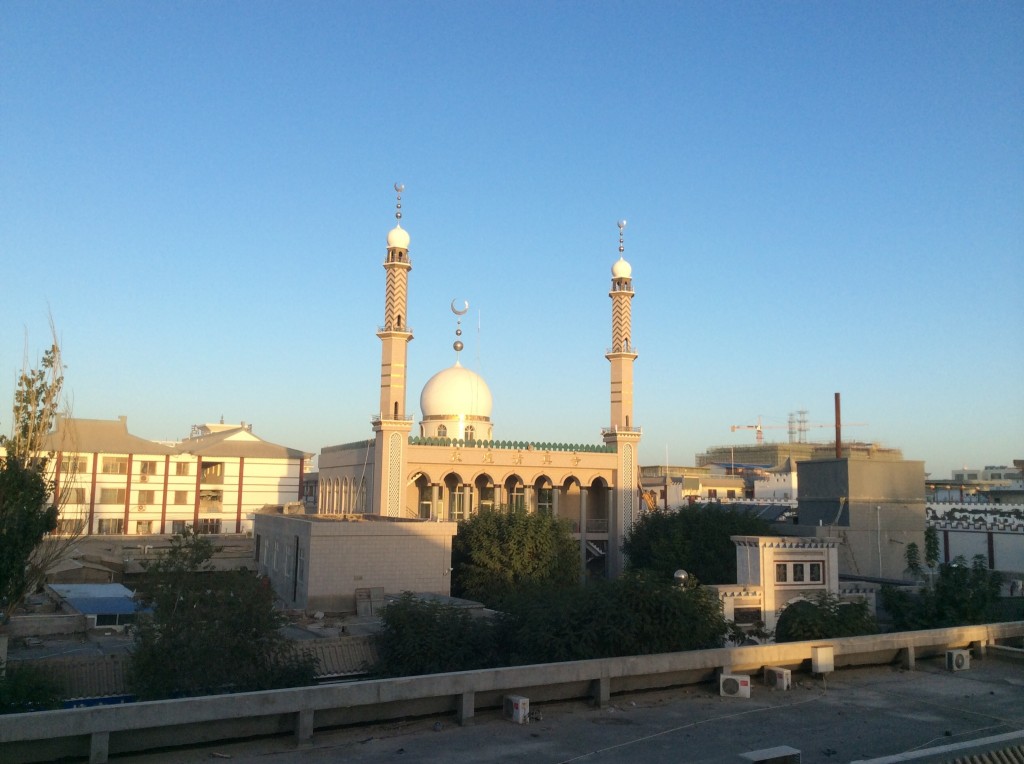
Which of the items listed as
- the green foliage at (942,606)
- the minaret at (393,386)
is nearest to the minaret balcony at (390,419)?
the minaret at (393,386)

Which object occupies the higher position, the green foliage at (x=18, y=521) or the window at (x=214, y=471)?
the window at (x=214, y=471)

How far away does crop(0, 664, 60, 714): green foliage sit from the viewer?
425 inches

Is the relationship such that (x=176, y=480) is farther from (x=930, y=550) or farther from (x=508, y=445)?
(x=930, y=550)

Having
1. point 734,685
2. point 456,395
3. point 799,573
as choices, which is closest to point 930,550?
point 799,573

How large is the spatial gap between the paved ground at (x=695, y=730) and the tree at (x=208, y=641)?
4.53 metres

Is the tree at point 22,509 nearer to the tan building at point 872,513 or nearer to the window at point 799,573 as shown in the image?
the window at point 799,573

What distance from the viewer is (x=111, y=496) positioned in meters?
55.7

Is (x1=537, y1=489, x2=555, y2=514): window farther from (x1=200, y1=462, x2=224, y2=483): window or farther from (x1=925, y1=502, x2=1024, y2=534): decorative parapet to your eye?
(x1=200, y1=462, x2=224, y2=483): window

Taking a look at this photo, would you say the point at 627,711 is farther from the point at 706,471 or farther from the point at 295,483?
the point at 706,471

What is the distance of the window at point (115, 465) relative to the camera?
183ft

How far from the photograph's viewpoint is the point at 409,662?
15992 millimetres

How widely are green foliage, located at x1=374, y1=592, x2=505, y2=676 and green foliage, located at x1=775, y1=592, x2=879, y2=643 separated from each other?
5174mm

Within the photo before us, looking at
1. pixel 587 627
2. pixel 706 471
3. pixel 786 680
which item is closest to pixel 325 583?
pixel 587 627

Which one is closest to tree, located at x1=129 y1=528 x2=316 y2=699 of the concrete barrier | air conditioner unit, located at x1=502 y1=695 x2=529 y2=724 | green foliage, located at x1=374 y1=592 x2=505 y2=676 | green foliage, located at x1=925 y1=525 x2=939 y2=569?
green foliage, located at x1=374 y1=592 x2=505 y2=676
